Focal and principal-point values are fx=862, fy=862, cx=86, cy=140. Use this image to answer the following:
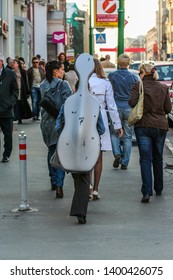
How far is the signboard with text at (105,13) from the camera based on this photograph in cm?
2756

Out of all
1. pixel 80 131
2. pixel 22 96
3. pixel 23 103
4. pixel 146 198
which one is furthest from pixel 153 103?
pixel 22 96

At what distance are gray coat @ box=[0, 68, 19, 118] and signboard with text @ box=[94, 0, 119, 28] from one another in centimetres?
1320

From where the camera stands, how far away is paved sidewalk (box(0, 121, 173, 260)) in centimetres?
802

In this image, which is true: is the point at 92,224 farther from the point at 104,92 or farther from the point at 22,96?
the point at 22,96

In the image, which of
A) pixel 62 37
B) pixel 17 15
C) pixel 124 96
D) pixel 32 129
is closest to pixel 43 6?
pixel 62 37

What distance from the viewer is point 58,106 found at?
36.0ft

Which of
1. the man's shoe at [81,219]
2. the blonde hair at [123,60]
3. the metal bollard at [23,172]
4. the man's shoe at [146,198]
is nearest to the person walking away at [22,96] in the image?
the blonde hair at [123,60]

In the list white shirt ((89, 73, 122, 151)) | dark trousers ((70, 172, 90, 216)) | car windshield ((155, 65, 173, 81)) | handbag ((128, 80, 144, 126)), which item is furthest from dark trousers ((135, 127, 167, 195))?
car windshield ((155, 65, 173, 81))

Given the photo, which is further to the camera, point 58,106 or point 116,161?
point 116,161

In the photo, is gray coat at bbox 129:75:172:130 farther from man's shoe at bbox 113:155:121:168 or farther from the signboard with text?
the signboard with text

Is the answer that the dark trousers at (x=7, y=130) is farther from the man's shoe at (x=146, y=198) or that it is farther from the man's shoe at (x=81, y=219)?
the man's shoe at (x=81, y=219)

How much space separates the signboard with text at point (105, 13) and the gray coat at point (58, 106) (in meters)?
16.5

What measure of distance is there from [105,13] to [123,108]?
14.6m

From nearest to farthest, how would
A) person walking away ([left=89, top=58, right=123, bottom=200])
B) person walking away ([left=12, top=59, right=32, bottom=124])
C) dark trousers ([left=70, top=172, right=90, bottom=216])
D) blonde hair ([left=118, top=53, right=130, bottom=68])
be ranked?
dark trousers ([left=70, top=172, right=90, bottom=216]) → person walking away ([left=89, top=58, right=123, bottom=200]) → blonde hair ([left=118, top=53, right=130, bottom=68]) → person walking away ([left=12, top=59, right=32, bottom=124])
